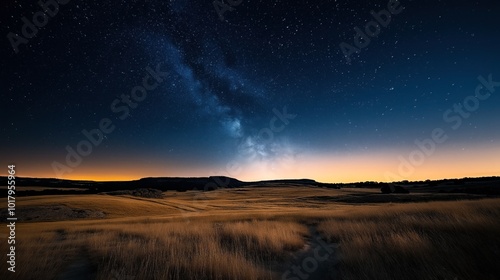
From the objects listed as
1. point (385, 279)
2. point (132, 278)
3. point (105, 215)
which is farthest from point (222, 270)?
point (105, 215)

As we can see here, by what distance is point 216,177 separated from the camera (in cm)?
16925

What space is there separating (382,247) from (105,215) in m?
29.0

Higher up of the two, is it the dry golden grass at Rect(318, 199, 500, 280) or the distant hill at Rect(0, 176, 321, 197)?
the distant hill at Rect(0, 176, 321, 197)

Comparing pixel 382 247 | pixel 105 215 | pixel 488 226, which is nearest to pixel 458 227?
pixel 488 226

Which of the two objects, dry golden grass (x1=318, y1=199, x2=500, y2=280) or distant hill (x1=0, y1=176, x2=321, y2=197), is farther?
distant hill (x1=0, y1=176, x2=321, y2=197)

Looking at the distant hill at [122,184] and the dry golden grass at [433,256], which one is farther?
the distant hill at [122,184]

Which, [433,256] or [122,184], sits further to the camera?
[122,184]

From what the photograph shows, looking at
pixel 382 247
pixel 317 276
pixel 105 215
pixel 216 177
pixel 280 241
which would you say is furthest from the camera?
pixel 216 177

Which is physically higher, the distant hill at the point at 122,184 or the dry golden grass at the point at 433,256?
the distant hill at the point at 122,184

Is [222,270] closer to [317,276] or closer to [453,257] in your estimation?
[317,276]

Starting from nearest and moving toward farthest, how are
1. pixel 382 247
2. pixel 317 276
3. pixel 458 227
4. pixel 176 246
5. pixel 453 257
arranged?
1. pixel 453 257
2. pixel 317 276
3. pixel 382 247
4. pixel 458 227
5. pixel 176 246

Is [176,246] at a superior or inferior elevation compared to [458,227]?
inferior

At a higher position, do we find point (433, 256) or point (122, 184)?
point (122, 184)

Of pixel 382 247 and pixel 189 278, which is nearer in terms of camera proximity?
pixel 189 278
